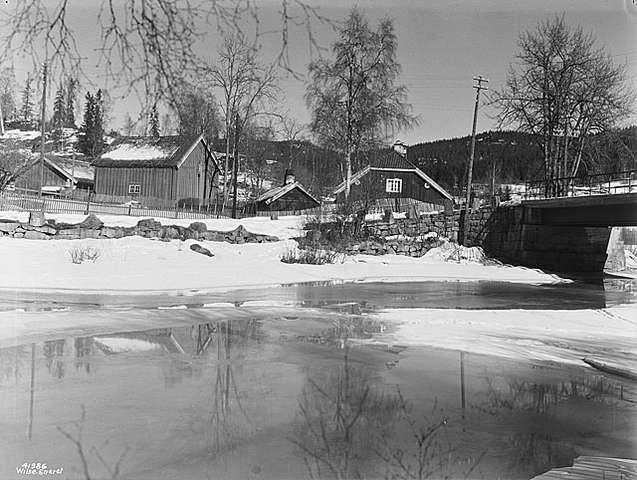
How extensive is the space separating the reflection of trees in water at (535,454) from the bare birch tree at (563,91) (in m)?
4.59

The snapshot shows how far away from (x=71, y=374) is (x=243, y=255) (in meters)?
17.5

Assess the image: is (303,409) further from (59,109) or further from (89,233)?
(89,233)

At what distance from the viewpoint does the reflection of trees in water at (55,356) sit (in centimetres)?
644

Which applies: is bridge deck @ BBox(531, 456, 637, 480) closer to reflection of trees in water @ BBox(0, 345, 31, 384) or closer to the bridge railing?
reflection of trees in water @ BBox(0, 345, 31, 384)

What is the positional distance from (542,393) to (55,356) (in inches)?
214

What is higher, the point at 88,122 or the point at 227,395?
the point at 88,122

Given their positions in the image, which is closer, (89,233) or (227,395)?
(227,395)

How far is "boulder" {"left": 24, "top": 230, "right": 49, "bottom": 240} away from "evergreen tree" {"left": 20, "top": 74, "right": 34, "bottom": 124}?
18.2 meters

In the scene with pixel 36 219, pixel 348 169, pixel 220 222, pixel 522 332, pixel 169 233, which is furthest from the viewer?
pixel 220 222

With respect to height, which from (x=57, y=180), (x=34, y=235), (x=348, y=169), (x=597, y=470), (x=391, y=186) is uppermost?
(x=391, y=186)

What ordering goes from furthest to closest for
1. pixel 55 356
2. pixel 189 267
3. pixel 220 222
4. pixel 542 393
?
pixel 220 222, pixel 189 267, pixel 55 356, pixel 542 393

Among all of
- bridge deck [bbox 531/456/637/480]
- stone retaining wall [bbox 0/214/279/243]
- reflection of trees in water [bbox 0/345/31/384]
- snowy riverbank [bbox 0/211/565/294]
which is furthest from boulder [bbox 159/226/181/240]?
bridge deck [bbox 531/456/637/480]

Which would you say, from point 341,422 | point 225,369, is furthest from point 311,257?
point 341,422

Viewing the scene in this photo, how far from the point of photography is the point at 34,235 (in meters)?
21.4
